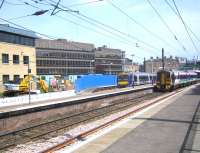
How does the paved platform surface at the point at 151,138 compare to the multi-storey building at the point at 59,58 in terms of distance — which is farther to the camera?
the multi-storey building at the point at 59,58

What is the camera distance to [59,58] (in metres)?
125

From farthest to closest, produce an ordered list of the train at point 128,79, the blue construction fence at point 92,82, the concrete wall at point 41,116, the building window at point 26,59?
1. the train at point 128,79
2. the building window at point 26,59
3. the blue construction fence at point 92,82
4. the concrete wall at point 41,116

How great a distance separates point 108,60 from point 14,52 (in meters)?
99.9

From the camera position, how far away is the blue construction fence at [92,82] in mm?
60506

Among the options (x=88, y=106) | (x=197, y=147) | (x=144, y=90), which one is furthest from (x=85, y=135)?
(x=144, y=90)

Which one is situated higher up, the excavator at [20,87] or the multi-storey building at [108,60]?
the multi-storey building at [108,60]

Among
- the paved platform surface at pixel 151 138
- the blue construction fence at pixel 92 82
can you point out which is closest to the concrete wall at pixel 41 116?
the paved platform surface at pixel 151 138

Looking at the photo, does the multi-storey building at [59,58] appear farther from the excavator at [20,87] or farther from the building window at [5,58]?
Result: the excavator at [20,87]

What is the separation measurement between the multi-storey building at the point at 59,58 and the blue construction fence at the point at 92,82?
1962 inches

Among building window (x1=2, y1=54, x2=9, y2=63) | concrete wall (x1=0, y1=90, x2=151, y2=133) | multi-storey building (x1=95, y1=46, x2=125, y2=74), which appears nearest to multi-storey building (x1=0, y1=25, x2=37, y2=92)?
building window (x1=2, y1=54, x2=9, y2=63)

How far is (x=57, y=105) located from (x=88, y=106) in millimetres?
6715

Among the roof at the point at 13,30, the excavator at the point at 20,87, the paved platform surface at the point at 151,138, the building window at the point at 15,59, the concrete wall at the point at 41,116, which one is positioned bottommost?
the concrete wall at the point at 41,116

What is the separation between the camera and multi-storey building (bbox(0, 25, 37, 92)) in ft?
201

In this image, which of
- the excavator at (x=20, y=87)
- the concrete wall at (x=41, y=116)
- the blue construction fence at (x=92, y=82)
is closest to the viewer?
the concrete wall at (x=41, y=116)
